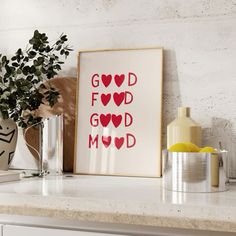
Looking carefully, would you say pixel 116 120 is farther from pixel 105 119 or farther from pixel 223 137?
pixel 223 137

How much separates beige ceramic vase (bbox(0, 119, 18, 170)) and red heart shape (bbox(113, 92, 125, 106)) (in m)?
0.38

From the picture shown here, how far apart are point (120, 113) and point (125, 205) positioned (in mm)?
618

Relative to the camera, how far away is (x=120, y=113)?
63.9 inches

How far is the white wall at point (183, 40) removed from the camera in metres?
1.56

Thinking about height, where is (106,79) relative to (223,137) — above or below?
above

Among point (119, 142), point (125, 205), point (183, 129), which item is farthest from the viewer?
point (119, 142)

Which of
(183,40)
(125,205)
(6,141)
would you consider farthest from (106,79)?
(125,205)

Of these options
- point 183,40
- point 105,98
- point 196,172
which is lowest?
point 196,172

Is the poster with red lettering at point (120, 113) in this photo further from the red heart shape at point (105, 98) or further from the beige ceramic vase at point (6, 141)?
the beige ceramic vase at point (6, 141)

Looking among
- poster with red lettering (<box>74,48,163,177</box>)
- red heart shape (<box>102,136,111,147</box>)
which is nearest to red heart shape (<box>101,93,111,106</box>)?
poster with red lettering (<box>74,48,163,177</box>)

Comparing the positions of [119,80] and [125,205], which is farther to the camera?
[119,80]

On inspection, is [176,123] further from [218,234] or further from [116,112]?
[218,234]

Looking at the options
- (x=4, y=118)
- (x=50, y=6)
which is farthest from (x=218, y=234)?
(x=50, y=6)

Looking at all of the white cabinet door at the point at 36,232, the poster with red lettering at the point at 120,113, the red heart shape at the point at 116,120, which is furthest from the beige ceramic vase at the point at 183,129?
the white cabinet door at the point at 36,232
